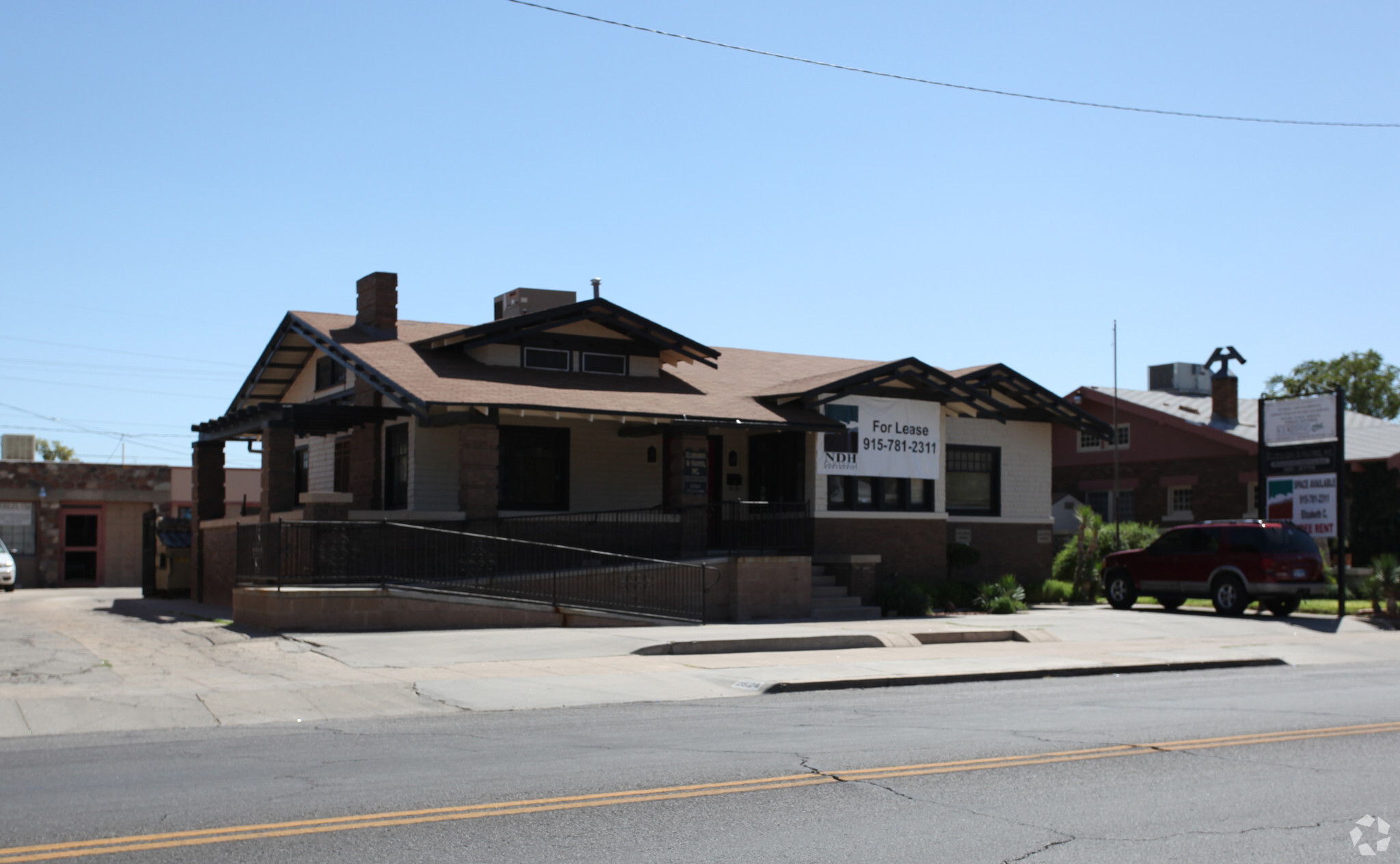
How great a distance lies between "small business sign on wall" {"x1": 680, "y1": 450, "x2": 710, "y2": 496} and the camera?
24.5 metres

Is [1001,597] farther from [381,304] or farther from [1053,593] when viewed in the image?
[381,304]

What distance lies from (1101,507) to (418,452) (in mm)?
28326

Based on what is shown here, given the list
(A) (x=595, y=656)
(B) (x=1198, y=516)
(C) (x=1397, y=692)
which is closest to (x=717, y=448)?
(A) (x=595, y=656)

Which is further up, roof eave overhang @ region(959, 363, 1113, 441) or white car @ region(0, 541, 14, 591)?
roof eave overhang @ region(959, 363, 1113, 441)

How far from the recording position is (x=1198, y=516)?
40.5m

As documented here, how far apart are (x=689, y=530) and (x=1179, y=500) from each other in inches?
960

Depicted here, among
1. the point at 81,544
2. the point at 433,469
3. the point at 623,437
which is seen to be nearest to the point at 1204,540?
the point at 623,437

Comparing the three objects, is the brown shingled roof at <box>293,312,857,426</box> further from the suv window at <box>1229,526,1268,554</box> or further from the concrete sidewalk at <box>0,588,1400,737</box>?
the suv window at <box>1229,526,1268,554</box>

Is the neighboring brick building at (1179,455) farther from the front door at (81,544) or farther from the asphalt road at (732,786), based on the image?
the front door at (81,544)

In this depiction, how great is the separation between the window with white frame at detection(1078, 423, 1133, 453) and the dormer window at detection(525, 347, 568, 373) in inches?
929

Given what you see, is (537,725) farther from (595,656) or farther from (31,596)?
(31,596)

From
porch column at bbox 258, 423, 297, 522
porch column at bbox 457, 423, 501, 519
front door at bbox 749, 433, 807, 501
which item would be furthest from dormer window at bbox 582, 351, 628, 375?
porch column at bbox 258, 423, 297, 522

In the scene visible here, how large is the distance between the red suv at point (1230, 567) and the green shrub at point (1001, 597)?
8.72ft

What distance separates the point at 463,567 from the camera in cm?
2019
